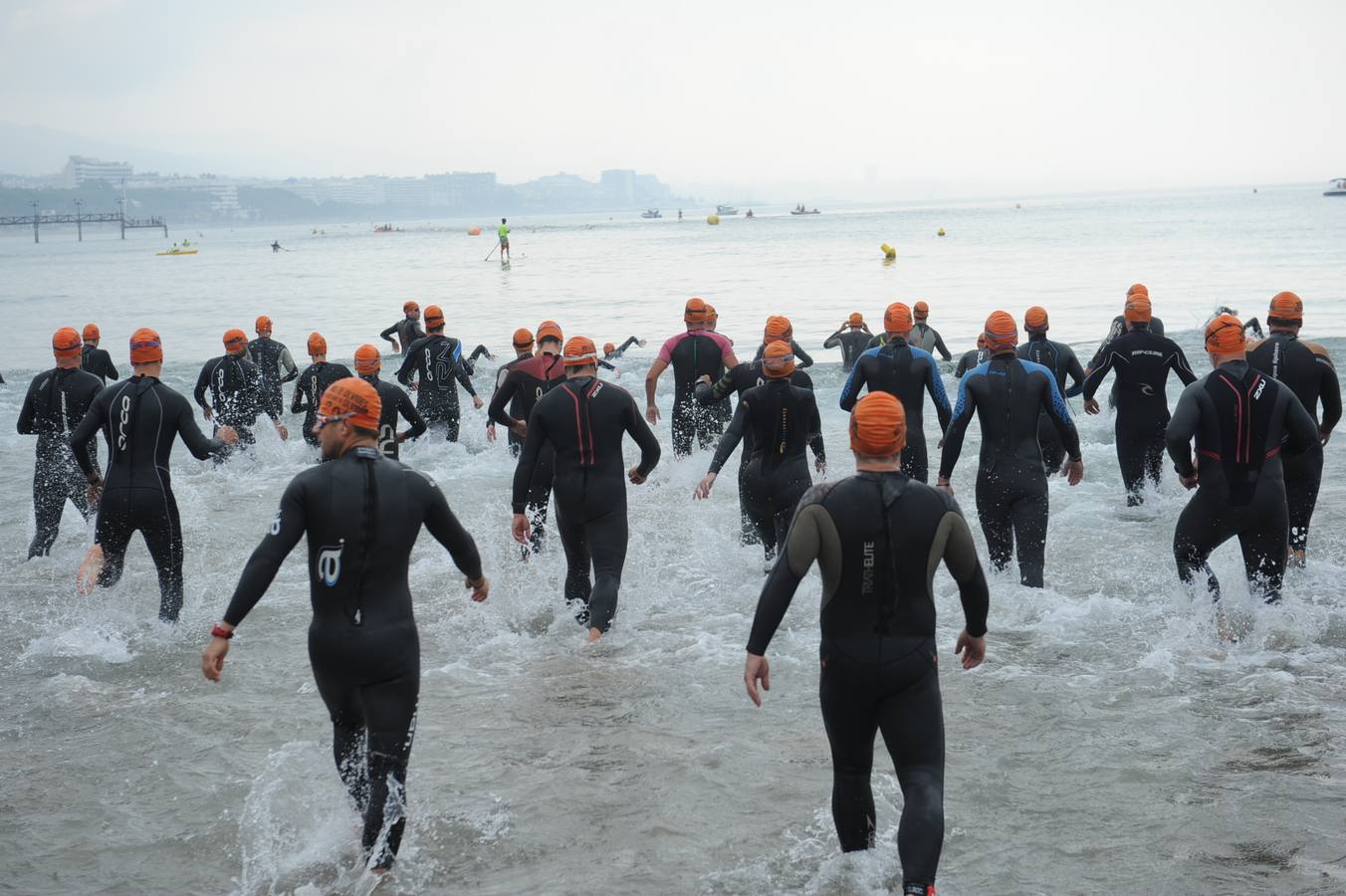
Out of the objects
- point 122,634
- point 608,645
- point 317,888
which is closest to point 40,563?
point 122,634

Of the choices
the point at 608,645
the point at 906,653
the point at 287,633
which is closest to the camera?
the point at 906,653

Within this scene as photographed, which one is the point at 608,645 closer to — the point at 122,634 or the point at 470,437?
the point at 122,634

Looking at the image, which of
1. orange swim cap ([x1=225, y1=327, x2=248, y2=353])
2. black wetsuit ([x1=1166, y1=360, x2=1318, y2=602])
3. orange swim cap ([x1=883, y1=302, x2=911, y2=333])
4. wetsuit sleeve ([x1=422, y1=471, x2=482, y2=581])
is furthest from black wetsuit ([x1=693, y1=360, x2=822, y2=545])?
orange swim cap ([x1=225, y1=327, x2=248, y2=353])

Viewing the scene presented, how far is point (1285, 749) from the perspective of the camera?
5.62 meters

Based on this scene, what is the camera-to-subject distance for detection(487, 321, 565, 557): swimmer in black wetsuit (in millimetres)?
8648

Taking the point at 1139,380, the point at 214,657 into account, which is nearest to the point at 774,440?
the point at 1139,380

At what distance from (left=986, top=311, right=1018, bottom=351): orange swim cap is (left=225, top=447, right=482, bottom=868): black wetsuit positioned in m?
4.22

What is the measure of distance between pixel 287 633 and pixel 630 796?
11.7ft

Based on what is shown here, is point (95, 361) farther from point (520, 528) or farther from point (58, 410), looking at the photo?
point (520, 528)

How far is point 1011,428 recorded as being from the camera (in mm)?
7484

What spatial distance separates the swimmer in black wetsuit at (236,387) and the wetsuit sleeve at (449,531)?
8.28 meters

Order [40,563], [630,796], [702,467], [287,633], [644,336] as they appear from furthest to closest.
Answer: [644,336] < [702,467] < [40,563] < [287,633] < [630,796]

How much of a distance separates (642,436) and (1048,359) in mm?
4336

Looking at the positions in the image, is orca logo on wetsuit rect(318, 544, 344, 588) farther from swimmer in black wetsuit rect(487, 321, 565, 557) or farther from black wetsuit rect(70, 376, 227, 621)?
swimmer in black wetsuit rect(487, 321, 565, 557)
